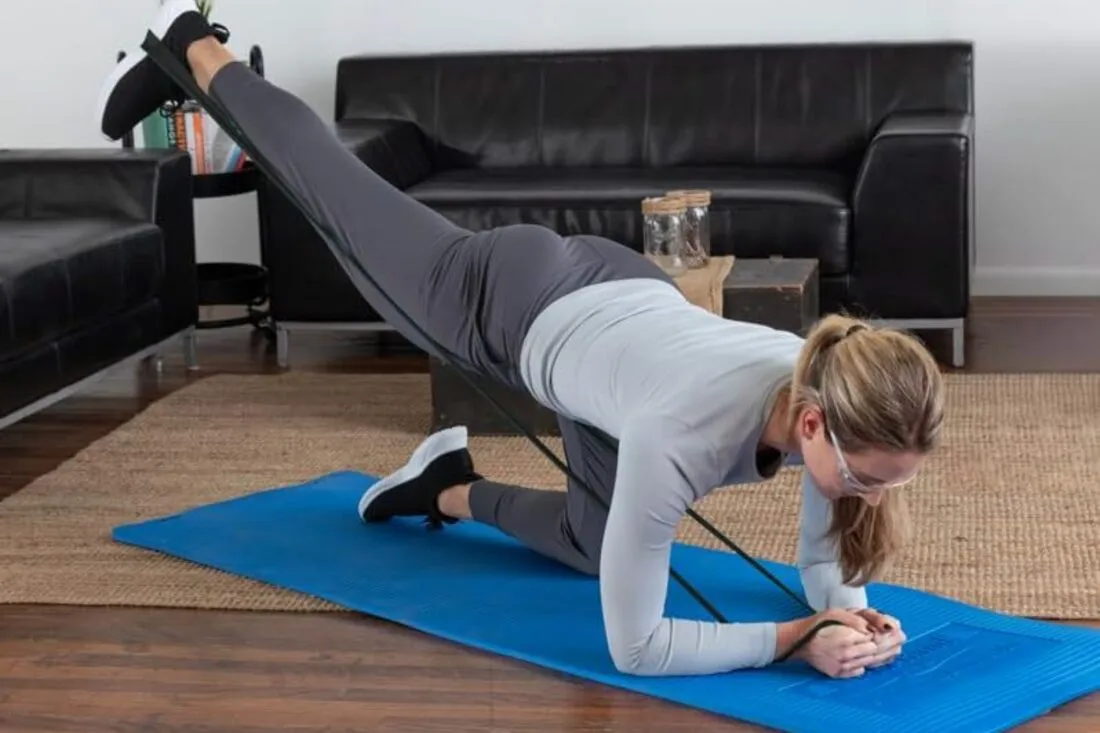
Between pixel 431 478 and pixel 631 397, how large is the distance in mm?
947

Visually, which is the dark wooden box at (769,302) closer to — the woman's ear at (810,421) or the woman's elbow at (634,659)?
the woman's elbow at (634,659)

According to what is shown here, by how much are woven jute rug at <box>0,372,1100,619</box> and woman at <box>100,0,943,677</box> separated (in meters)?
0.39

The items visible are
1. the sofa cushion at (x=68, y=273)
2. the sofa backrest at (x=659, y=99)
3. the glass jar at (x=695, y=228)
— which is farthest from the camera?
the sofa backrest at (x=659, y=99)

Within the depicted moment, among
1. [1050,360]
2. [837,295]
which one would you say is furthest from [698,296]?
[1050,360]

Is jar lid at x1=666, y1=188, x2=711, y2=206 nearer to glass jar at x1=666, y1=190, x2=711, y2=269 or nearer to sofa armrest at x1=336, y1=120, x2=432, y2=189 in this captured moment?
glass jar at x1=666, y1=190, x2=711, y2=269

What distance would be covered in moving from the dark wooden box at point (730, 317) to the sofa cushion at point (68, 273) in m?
0.85

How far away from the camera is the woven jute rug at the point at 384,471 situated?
10.3 feet

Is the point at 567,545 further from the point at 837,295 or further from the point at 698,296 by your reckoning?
the point at 837,295

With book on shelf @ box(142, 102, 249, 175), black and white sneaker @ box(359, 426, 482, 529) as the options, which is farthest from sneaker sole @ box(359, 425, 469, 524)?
book on shelf @ box(142, 102, 249, 175)

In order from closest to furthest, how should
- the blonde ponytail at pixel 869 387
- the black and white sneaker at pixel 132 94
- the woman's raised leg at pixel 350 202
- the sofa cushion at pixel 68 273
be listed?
1. the blonde ponytail at pixel 869 387
2. the woman's raised leg at pixel 350 202
3. the black and white sneaker at pixel 132 94
4. the sofa cushion at pixel 68 273

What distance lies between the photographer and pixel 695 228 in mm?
4148

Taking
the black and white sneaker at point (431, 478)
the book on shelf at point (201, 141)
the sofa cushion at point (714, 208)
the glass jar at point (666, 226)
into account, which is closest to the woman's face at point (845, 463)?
the black and white sneaker at point (431, 478)

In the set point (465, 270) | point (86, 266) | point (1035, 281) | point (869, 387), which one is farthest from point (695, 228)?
point (869, 387)

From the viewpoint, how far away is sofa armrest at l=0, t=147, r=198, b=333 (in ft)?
15.5
